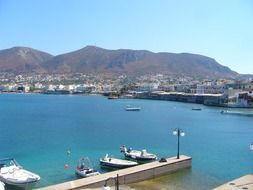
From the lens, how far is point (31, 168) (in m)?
22.2

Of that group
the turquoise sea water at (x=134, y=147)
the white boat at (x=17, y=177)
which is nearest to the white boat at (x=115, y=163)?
the turquoise sea water at (x=134, y=147)

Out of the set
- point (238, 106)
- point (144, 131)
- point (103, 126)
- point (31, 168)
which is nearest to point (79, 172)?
point (31, 168)

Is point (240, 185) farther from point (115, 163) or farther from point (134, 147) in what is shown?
point (134, 147)

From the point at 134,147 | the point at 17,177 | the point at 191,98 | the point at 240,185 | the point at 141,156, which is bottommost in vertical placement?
the point at 134,147

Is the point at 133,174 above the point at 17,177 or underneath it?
above

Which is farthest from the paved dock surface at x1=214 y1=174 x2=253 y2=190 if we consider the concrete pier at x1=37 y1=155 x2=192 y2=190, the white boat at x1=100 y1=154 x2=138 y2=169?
the white boat at x1=100 y1=154 x2=138 y2=169

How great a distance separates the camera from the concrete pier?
16078 mm

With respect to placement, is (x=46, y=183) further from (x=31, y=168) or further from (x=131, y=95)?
(x=131, y=95)

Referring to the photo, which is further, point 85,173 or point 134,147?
point 134,147

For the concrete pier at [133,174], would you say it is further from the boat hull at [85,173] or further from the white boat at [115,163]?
the white boat at [115,163]

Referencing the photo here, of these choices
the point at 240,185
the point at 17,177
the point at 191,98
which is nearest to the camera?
the point at 240,185

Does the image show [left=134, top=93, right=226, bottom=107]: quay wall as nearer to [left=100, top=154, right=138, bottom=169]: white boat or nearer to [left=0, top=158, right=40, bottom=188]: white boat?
[left=100, top=154, right=138, bottom=169]: white boat

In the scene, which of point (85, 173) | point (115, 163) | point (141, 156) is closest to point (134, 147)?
point (141, 156)

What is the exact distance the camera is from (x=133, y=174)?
18.2m
